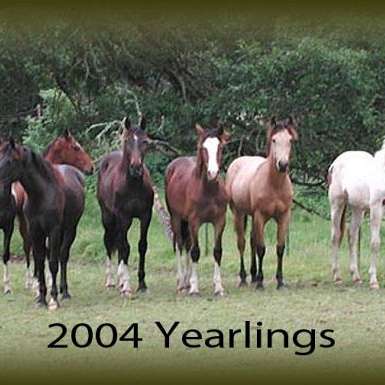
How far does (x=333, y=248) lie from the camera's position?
10820 millimetres

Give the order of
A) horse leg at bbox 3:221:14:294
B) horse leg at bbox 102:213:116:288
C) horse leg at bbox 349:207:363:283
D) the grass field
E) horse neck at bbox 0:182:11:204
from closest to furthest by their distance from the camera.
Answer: the grass field
horse neck at bbox 0:182:11:204
horse leg at bbox 349:207:363:283
horse leg at bbox 3:221:14:294
horse leg at bbox 102:213:116:288

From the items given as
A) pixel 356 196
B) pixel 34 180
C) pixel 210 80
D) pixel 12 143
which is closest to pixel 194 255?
pixel 34 180

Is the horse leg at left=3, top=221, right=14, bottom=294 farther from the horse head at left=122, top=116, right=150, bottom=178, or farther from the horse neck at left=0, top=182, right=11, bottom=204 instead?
the horse head at left=122, top=116, right=150, bottom=178

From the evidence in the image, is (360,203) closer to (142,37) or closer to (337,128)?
(337,128)

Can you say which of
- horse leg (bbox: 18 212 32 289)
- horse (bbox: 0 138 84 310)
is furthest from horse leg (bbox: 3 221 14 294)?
horse (bbox: 0 138 84 310)

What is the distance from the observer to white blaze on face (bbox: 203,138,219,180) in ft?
30.7

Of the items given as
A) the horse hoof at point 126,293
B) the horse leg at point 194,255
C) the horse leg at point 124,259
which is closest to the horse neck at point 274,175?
the horse leg at point 194,255

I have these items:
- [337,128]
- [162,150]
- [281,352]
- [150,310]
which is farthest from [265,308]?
[162,150]

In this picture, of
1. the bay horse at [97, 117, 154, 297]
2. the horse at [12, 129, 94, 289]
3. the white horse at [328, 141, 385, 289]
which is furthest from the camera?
the horse at [12, 129, 94, 289]

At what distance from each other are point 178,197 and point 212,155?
1105mm

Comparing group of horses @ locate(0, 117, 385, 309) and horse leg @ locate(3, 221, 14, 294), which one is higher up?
group of horses @ locate(0, 117, 385, 309)

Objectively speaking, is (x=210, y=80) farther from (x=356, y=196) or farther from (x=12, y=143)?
(x=12, y=143)

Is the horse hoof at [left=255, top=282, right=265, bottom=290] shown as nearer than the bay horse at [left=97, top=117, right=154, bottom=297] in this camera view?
No

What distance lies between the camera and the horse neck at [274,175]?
32.8ft
